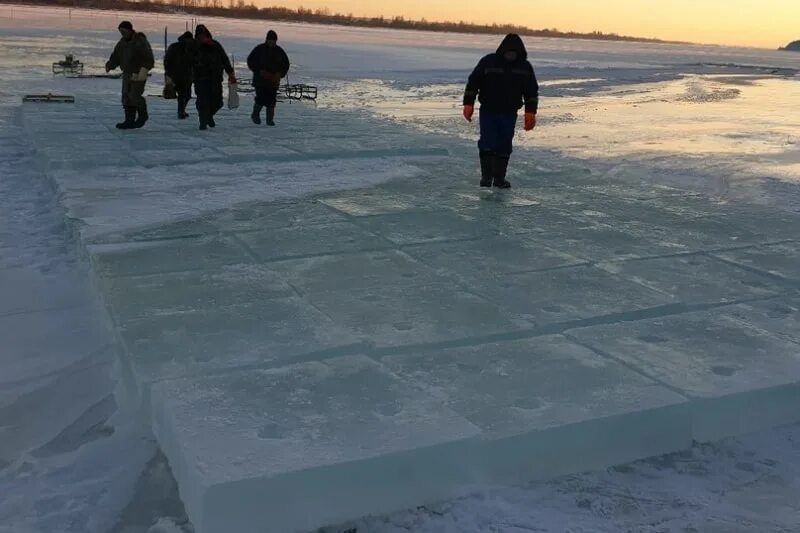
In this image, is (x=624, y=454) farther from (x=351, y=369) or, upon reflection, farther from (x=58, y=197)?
(x=58, y=197)

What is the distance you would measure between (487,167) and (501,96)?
69 centimetres

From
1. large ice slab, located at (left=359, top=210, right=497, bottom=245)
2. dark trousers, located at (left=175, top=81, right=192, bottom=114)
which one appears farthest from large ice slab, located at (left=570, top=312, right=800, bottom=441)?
dark trousers, located at (left=175, top=81, right=192, bottom=114)

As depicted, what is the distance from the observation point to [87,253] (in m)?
5.38

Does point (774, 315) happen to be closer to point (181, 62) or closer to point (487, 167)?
point (487, 167)

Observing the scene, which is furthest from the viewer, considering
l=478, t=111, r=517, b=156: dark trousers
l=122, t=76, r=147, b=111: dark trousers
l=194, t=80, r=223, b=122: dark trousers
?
l=194, t=80, r=223, b=122: dark trousers

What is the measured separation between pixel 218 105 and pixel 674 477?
974cm

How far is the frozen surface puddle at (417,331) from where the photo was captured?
2852mm

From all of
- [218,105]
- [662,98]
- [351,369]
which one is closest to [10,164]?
[218,105]

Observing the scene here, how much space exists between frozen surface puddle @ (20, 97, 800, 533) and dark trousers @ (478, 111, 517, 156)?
23.3 inches

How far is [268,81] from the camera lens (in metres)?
11.8

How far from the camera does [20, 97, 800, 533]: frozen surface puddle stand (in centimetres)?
285

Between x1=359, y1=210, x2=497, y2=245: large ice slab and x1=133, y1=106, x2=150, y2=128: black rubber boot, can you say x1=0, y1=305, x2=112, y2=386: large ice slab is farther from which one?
x1=133, y1=106, x2=150, y2=128: black rubber boot

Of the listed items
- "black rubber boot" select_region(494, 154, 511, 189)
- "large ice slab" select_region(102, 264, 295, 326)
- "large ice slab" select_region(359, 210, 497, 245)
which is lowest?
"large ice slab" select_region(102, 264, 295, 326)

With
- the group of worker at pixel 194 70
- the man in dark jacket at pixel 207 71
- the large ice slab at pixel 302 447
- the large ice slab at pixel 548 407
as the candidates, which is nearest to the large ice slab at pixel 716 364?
the large ice slab at pixel 548 407
